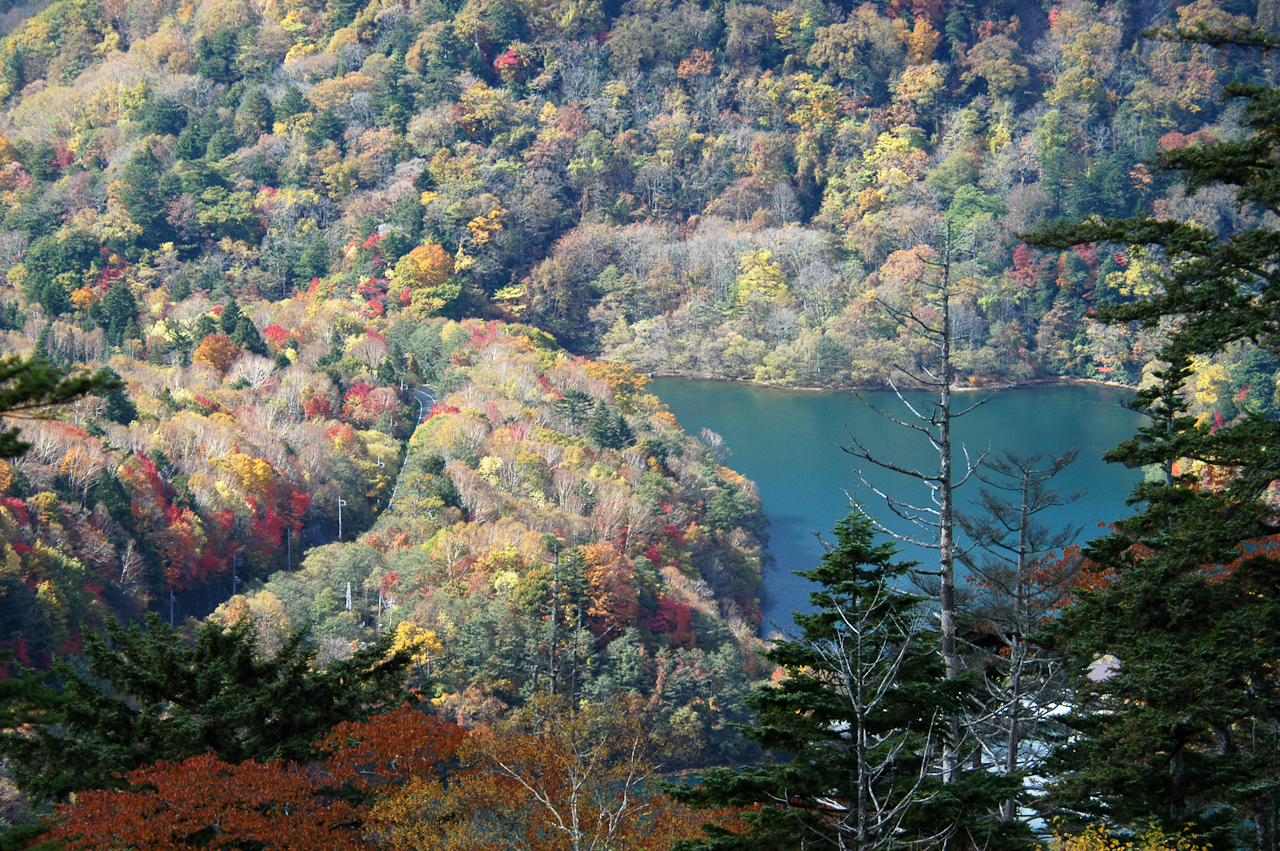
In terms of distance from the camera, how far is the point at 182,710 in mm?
12492

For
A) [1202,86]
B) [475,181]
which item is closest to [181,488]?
[475,181]

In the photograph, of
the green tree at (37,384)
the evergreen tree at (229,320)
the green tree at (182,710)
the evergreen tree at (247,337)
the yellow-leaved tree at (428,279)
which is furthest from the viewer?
the yellow-leaved tree at (428,279)

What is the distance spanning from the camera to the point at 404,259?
6719cm

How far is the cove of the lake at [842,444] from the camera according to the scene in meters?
42.5

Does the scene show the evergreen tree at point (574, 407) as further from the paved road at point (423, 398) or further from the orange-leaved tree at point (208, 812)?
the orange-leaved tree at point (208, 812)

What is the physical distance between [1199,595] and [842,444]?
25.3 meters

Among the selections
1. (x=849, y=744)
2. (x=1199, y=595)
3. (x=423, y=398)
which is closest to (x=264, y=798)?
(x=849, y=744)

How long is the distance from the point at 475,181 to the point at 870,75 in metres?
33.6

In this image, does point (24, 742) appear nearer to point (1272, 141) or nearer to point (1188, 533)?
point (1188, 533)

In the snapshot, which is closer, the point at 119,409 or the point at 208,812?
the point at 208,812

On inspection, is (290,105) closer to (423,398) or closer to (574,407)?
(423,398)

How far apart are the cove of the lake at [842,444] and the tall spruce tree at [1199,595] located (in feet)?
85.4

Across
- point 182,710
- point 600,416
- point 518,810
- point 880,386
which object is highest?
point 182,710

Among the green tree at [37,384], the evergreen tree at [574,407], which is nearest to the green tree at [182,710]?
the green tree at [37,384]
